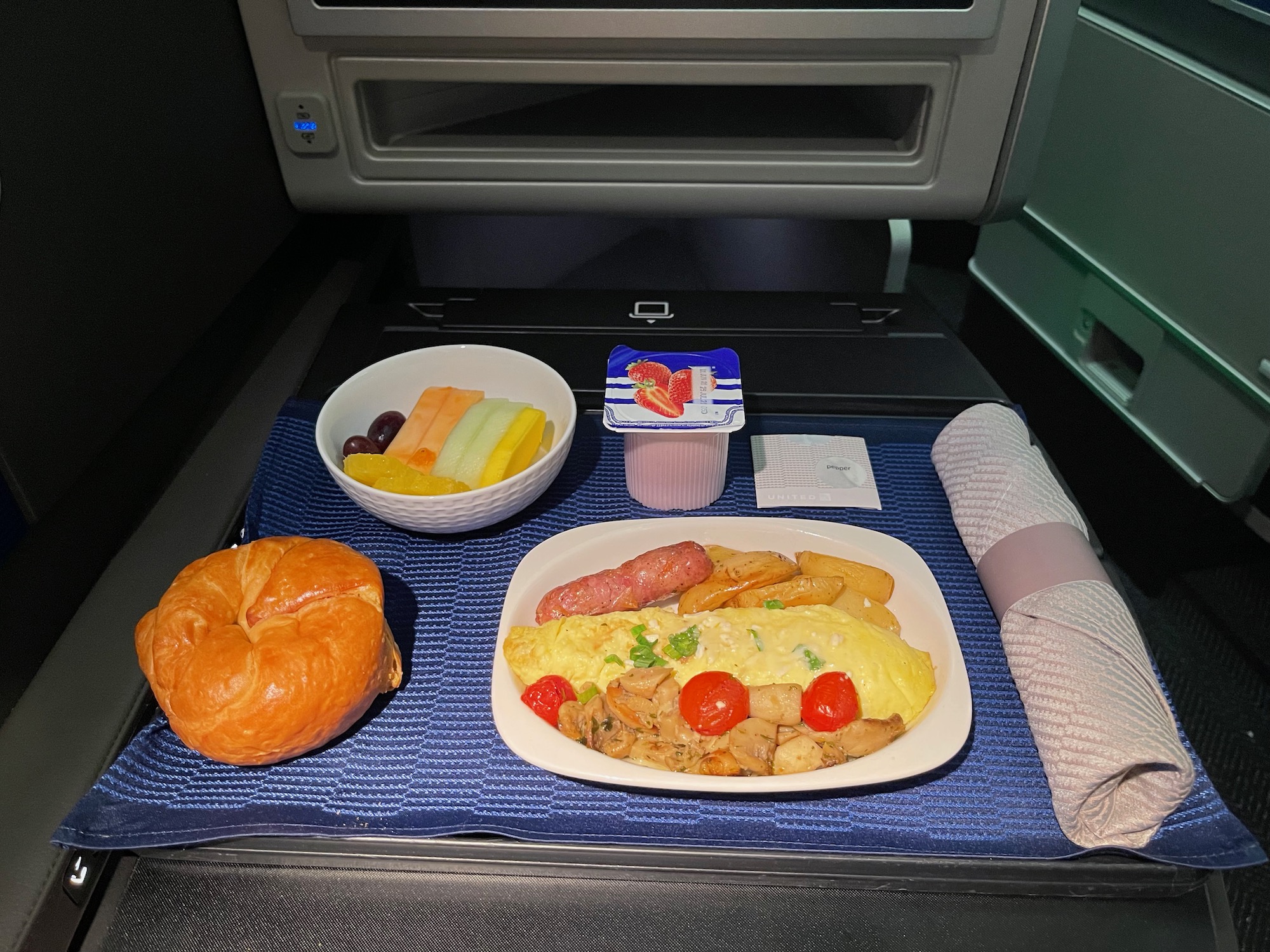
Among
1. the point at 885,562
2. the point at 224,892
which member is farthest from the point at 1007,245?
the point at 224,892

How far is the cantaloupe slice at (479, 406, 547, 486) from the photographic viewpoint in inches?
37.5

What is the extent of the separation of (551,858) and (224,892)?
27 cm

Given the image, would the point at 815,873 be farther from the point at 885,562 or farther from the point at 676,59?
the point at 676,59

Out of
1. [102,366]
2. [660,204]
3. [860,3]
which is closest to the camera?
[102,366]

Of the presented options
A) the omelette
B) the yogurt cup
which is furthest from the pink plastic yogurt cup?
the omelette

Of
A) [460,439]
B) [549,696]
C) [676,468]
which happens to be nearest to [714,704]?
[549,696]

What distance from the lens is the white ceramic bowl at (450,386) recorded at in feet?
3.01

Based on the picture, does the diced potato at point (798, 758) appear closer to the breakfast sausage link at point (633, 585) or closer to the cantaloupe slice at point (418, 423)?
the breakfast sausage link at point (633, 585)

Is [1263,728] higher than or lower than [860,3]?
lower

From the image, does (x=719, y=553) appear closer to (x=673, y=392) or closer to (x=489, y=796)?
(x=673, y=392)

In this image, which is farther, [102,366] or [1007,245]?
[1007,245]

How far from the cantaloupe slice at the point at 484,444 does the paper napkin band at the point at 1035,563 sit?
0.55m

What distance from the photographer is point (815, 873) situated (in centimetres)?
72

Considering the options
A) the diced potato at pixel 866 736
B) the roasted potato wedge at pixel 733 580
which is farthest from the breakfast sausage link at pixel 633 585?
the diced potato at pixel 866 736
